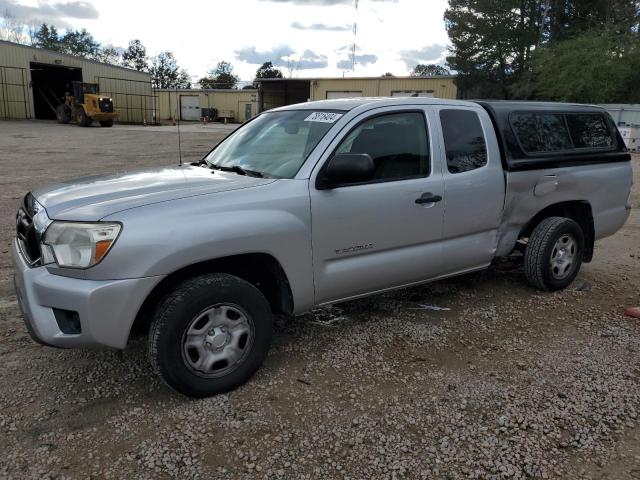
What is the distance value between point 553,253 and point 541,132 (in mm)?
1139

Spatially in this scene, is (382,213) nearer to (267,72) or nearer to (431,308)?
(431,308)

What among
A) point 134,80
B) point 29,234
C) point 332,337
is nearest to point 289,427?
point 332,337

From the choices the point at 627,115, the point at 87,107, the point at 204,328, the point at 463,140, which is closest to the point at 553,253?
the point at 463,140

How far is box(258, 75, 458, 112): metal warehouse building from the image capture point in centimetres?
4231

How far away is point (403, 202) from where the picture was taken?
12.4ft

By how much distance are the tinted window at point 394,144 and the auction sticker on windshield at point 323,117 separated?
0.18 m

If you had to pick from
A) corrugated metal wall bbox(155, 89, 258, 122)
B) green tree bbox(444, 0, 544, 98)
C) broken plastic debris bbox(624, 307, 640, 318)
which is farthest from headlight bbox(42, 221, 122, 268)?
corrugated metal wall bbox(155, 89, 258, 122)

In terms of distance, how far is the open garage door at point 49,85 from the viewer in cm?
3934

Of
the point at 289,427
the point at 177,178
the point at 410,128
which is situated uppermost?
the point at 410,128

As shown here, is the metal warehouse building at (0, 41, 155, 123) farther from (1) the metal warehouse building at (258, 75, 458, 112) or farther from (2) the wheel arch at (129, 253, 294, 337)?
(2) the wheel arch at (129, 253, 294, 337)

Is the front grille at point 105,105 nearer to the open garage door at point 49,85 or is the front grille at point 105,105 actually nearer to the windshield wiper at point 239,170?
the open garage door at point 49,85

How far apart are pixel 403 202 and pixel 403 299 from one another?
136cm

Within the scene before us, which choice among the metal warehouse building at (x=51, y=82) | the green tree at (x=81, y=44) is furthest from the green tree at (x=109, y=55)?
the metal warehouse building at (x=51, y=82)

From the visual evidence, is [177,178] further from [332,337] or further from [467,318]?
[467,318]
